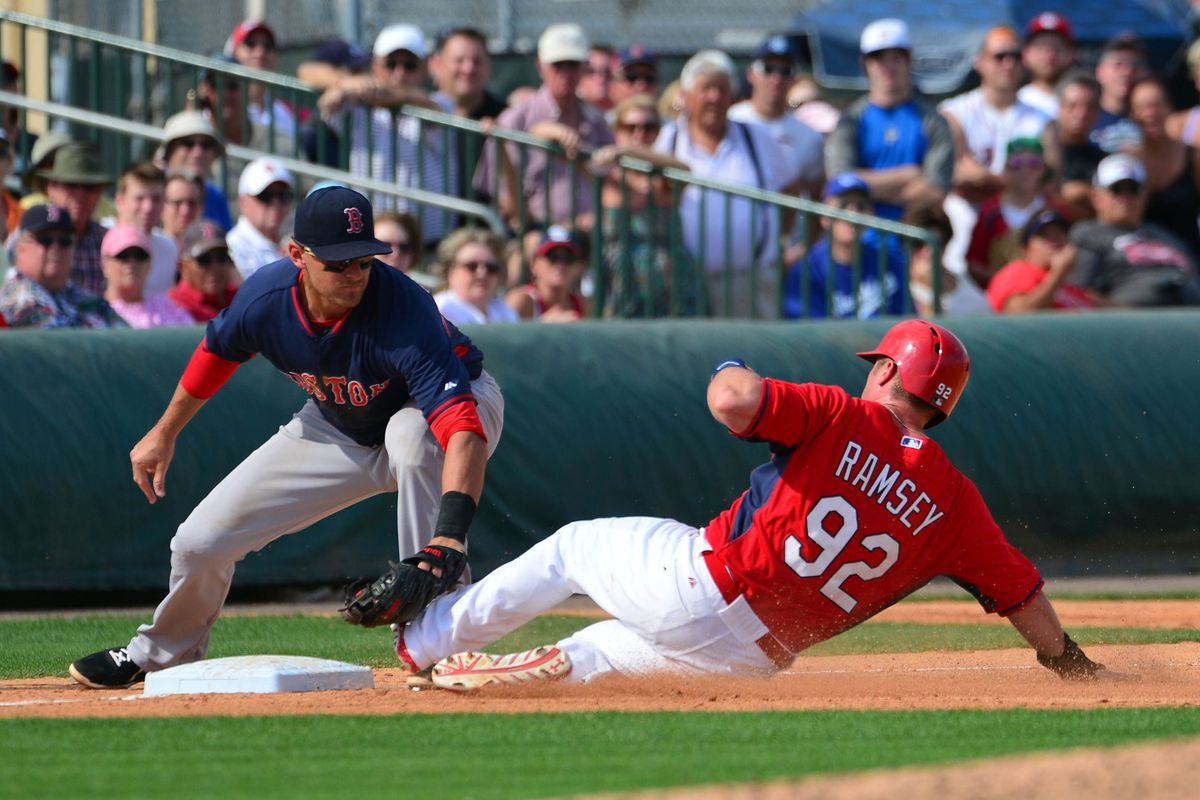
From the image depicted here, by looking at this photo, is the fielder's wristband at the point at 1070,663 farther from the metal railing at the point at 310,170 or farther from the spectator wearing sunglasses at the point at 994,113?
the spectator wearing sunglasses at the point at 994,113

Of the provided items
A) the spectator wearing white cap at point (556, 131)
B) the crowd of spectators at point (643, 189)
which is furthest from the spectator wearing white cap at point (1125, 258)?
the spectator wearing white cap at point (556, 131)

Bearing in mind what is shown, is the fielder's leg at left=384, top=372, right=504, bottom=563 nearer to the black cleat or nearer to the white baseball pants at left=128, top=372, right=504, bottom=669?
the white baseball pants at left=128, top=372, right=504, bottom=669

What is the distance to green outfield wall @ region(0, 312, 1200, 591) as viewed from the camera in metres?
8.53

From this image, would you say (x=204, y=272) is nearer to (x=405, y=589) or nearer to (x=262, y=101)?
(x=262, y=101)

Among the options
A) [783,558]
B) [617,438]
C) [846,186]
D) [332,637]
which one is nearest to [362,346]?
[783,558]

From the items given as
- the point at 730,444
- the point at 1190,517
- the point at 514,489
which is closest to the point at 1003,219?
the point at 1190,517

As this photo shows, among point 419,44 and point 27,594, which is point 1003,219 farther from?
point 27,594

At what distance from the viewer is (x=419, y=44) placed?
11.4 m

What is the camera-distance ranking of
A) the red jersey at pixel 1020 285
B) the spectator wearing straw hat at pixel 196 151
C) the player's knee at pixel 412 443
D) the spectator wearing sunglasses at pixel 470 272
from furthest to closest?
the red jersey at pixel 1020 285 → the spectator wearing straw hat at pixel 196 151 → the spectator wearing sunglasses at pixel 470 272 → the player's knee at pixel 412 443

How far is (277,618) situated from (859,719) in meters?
4.05

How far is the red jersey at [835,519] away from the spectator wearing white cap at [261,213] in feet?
16.3

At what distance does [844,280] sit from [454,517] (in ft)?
19.5

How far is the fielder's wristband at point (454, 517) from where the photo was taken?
5.62 metres

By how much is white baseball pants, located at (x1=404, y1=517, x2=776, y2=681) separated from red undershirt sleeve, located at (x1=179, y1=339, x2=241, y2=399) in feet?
3.90
